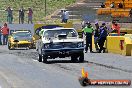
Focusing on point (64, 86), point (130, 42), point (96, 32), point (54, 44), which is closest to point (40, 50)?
point (54, 44)

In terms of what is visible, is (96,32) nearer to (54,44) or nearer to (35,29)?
(54,44)

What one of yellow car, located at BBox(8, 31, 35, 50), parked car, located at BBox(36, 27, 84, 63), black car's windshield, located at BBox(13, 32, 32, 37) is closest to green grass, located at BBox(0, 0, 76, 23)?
black car's windshield, located at BBox(13, 32, 32, 37)

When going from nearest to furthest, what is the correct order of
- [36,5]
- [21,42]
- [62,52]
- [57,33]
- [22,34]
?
1. [62,52]
2. [57,33]
3. [21,42]
4. [22,34]
5. [36,5]

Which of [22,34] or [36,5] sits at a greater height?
[36,5]

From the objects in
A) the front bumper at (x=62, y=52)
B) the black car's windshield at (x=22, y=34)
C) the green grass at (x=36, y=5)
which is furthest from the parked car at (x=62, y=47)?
the green grass at (x=36, y=5)

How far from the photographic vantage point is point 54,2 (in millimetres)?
64438

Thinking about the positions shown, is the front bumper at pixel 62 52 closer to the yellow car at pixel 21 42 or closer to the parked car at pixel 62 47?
the parked car at pixel 62 47

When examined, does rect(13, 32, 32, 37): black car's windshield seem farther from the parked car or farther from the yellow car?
the parked car

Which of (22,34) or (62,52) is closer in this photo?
(62,52)

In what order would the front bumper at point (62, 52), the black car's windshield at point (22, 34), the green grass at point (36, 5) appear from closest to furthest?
1. the front bumper at point (62, 52)
2. the black car's windshield at point (22, 34)
3. the green grass at point (36, 5)

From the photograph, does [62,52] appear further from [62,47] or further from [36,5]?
[36,5]

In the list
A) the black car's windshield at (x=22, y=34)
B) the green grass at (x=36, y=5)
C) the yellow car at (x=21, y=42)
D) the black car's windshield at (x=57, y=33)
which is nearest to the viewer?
the black car's windshield at (x=57, y=33)

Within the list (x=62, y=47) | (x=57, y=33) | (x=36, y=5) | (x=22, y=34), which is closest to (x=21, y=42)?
(x=22, y=34)

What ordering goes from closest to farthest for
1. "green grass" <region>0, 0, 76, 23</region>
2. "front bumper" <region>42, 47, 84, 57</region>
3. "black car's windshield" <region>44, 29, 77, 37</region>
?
"front bumper" <region>42, 47, 84, 57</region>, "black car's windshield" <region>44, 29, 77, 37</region>, "green grass" <region>0, 0, 76, 23</region>
